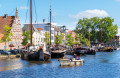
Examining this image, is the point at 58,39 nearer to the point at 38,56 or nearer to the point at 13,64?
the point at 38,56

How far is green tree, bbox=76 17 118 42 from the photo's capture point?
18196 cm

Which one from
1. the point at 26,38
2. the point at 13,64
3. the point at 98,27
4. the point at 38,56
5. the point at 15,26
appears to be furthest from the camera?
the point at 98,27

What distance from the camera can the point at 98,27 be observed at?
186 metres

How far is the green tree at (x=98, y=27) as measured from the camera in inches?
7164

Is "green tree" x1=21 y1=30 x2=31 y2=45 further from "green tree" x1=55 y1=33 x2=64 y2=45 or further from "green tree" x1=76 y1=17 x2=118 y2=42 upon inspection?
"green tree" x1=76 y1=17 x2=118 y2=42

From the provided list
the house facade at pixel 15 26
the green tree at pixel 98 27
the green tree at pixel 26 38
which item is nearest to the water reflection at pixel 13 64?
the green tree at pixel 26 38

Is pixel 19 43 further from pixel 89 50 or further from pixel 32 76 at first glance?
pixel 32 76

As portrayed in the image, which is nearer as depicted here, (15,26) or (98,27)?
(15,26)

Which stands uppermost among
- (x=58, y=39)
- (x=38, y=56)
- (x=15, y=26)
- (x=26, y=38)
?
(x=15, y=26)

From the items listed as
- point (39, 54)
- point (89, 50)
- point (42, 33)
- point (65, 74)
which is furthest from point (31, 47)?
point (42, 33)

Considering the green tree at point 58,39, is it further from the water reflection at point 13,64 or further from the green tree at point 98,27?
the water reflection at point 13,64

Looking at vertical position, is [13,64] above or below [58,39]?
below

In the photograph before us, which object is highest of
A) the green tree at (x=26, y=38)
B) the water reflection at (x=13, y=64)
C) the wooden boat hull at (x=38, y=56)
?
the green tree at (x=26, y=38)

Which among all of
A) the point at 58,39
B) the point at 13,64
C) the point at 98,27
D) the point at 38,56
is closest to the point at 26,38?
the point at 58,39
